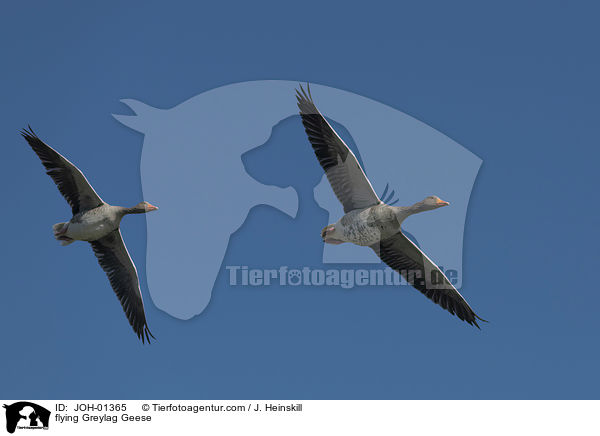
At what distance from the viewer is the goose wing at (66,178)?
13086mm

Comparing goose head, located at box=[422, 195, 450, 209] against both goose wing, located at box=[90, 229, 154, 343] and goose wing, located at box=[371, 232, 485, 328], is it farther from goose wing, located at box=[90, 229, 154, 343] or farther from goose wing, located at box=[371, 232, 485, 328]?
goose wing, located at box=[90, 229, 154, 343]

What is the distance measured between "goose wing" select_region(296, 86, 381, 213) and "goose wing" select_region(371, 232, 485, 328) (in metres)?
1.17

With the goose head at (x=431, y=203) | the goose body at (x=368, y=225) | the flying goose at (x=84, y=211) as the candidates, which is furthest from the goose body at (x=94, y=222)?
the goose head at (x=431, y=203)

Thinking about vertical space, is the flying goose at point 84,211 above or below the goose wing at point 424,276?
above

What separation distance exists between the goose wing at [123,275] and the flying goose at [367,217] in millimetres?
4638

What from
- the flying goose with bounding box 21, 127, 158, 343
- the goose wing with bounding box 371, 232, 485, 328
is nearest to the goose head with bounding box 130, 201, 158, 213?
the flying goose with bounding box 21, 127, 158, 343

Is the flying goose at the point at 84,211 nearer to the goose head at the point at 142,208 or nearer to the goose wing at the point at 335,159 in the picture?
the goose head at the point at 142,208

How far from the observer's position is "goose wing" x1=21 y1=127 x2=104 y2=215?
13.1m

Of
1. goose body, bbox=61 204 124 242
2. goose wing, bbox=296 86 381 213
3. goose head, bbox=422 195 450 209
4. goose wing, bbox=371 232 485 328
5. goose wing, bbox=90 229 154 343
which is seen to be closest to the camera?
goose head, bbox=422 195 450 209
